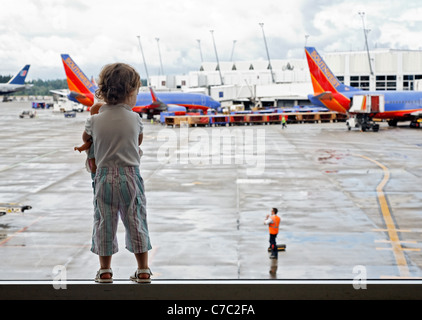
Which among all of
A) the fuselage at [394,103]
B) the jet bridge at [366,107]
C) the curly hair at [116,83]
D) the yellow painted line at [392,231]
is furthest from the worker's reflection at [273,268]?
the fuselage at [394,103]

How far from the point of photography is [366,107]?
→ 230 ft

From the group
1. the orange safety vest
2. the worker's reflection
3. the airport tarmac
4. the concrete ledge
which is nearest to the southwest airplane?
the airport tarmac

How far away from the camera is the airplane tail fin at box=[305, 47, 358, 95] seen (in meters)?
73.1

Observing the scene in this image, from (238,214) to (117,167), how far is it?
62.7 ft

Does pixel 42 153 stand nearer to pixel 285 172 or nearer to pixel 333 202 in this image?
pixel 285 172

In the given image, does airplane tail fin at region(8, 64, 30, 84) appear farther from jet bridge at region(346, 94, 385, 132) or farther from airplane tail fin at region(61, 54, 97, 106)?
jet bridge at region(346, 94, 385, 132)

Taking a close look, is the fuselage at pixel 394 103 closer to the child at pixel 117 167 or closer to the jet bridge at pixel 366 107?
the jet bridge at pixel 366 107

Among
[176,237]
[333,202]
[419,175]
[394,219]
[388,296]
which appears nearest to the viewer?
[388,296]

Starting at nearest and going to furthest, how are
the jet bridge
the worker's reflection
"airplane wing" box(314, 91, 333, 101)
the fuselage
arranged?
the worker's reflection → the jet bridge → "airplane wing" box(314, 91, 333, 101) → the fuselage

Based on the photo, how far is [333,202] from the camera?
26.3 metres

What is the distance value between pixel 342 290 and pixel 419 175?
105 feet

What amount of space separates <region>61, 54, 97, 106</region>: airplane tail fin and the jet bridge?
37957 millimetres

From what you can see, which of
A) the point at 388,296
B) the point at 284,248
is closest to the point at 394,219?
the point at 284,248
